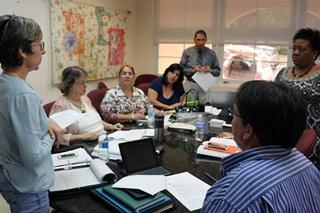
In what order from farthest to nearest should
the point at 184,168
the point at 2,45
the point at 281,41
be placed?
the point at 281,41 < the point at 184,168 < the point at 2,45

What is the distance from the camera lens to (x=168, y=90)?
362 cm

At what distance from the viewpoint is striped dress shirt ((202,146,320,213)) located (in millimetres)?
770

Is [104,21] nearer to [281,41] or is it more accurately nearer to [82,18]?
[82,18]

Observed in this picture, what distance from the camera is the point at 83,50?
4301 mm

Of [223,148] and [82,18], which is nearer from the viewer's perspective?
[223,148]

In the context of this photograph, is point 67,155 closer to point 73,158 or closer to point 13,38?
point 73,158

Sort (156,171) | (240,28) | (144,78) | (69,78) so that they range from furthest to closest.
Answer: (144,78) → (240,28) → (69,78) → (156,171)

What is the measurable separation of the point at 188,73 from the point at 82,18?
163 cm

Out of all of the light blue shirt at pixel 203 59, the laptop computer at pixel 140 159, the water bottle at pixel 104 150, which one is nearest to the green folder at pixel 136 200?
the laptop computer at pixel 140 159

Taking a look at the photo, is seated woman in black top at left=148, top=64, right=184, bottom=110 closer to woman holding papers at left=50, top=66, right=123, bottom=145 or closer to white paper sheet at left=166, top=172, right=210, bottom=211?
woman holding papers at left=50, top=66, right=123, bottom=145

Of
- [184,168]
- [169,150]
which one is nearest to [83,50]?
[169,150]

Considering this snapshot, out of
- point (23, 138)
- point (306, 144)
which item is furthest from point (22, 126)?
point (306, 144)

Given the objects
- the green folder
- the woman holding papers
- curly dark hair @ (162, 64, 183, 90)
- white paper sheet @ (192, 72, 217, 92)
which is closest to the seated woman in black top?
curly dark hair @ (162, 64, 183, 90)

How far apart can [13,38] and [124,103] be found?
1792 mm
